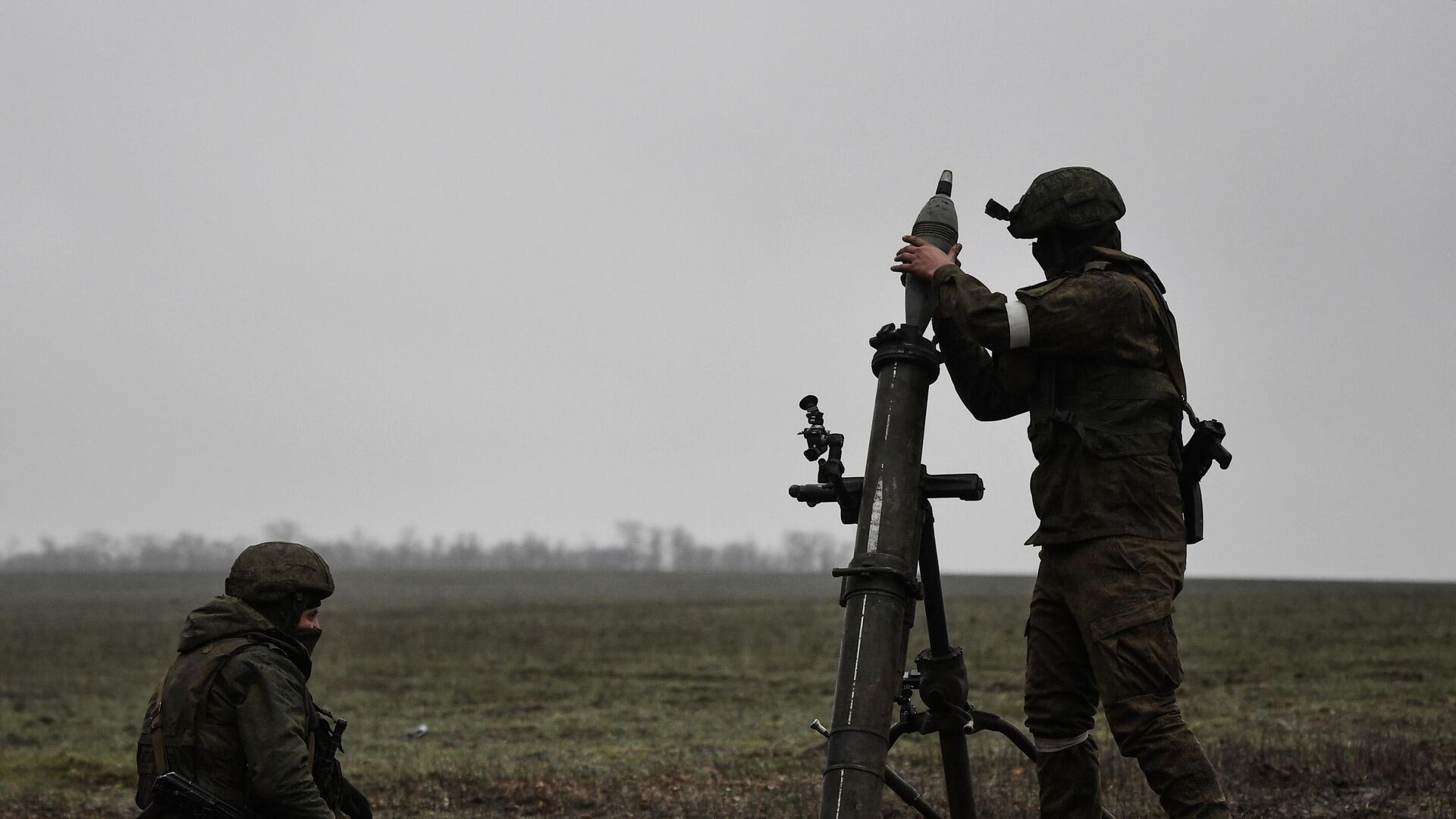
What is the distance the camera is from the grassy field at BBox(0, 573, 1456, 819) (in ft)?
32.8

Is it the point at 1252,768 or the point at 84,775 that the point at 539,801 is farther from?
the point at 84,775

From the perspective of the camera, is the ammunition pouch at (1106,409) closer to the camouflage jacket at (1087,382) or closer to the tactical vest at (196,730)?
the camouflage jacket at (1087,382)

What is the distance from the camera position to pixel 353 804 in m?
5.96

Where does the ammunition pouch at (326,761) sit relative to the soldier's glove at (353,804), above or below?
above

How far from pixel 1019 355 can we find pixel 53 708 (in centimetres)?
2179

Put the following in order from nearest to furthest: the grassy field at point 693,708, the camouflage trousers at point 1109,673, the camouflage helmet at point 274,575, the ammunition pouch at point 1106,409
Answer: the camouflage trousers at point 1109,673 < the ammunition pouch at point 1106,409 < the camouflage helmet at point 274,575 < the grassy field at point 693,708

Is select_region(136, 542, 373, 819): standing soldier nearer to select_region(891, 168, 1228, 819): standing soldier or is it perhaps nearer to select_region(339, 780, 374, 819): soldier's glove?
select_region(339, 780, 374, 819): soldier's glove

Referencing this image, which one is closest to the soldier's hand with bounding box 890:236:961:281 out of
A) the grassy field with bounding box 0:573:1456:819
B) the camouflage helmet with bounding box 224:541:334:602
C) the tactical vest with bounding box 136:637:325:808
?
the camouflage helmet with bounding box 224:541:334:602

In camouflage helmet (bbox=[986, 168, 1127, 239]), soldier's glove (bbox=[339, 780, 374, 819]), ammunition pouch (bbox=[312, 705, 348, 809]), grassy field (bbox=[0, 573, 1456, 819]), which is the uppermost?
camouflage helmet (bbox=[986, 168, 1127, 239])

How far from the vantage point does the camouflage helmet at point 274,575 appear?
5.55 meters

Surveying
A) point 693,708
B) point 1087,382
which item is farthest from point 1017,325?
point 693,708

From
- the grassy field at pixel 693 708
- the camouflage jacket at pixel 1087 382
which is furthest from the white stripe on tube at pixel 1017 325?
the grassy field at pixel 693 708

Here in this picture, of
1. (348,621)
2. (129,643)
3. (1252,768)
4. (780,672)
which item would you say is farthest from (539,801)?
(348,621)

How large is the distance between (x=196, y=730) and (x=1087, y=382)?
357 centimetres
